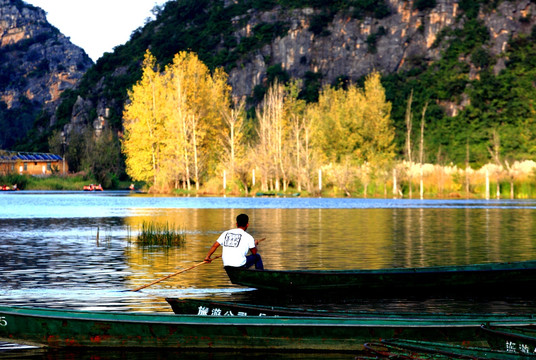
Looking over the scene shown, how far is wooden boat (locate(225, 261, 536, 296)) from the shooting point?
17188mm

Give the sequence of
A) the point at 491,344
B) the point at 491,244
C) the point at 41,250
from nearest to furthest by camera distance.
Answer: the point at 491,344 < the point at 41,250 < the point at 491,244

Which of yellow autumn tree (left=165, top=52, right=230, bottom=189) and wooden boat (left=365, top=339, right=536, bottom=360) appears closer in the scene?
wooden boat (left=365, top=339, right=536, bottom=360)

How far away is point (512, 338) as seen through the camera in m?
10.8

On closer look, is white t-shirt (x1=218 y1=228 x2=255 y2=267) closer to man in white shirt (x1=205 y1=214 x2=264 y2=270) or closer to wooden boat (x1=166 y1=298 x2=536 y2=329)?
man in white shirt (x1=205 y1=214 x2=264 y2=270)

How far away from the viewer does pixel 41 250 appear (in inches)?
1114

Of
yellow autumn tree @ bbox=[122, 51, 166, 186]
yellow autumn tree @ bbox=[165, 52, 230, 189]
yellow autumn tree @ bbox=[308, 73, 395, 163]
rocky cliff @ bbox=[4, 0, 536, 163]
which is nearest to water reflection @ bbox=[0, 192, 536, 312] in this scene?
yellow autumn tree @ bbox=[165, 52, 230, 189]

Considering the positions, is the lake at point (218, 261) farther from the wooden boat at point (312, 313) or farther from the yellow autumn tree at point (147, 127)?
the yellow autumn tree at point (147, 127)

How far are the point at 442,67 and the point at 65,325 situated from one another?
124 meters

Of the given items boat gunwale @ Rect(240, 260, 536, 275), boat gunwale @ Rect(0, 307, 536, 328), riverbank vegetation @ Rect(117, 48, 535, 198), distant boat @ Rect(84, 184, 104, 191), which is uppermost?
riverbank vegetation @ Rect(117, 48, 535, 198)

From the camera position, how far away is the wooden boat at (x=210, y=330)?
11.5 m

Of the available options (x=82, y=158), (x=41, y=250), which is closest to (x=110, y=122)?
(x=82, y=158)

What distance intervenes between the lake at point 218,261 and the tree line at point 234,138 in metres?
30.6

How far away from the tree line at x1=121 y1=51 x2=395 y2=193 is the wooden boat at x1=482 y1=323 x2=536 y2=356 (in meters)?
68.4

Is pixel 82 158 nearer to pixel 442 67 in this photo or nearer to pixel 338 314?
pixel 442 67
